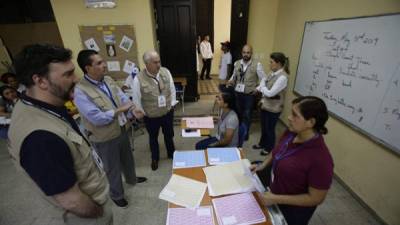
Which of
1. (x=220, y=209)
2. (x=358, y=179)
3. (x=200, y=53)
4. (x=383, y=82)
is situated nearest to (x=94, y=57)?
(x=220, y=209)

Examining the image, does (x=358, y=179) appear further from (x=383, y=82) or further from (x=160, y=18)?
(x=160, y=18)

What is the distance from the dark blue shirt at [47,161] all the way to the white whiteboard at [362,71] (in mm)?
2545

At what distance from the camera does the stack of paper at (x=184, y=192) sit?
3.94 ft

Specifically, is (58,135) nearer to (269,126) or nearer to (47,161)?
(47,161)

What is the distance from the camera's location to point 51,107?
95cm

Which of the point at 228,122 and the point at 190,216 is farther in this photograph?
the point at 228,122

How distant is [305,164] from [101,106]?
5.32 ft

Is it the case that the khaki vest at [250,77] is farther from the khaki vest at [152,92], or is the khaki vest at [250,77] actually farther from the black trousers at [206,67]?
the black trousers at [206,67]

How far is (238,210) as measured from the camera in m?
1.14

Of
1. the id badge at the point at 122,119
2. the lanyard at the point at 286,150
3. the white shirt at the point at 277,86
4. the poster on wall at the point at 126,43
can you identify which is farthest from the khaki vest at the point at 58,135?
the poster on wall at the point at 126,43

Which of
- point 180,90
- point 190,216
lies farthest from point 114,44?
point 190,216

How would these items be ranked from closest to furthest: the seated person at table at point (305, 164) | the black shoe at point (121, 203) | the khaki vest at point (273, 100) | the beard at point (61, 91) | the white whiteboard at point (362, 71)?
the beard at point (61, 91), the seated person at table at point (305, 164), the white whiteboard at point (362, 71), the black shoe at point (121, 203), the khaki vest at point (273, 100)

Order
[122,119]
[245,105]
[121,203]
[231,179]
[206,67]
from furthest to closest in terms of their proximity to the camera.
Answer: [206,67]
[245,105]
[121,203]
[122,119]
[231,179]

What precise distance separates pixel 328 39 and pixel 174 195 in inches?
107
